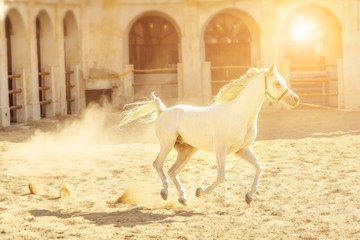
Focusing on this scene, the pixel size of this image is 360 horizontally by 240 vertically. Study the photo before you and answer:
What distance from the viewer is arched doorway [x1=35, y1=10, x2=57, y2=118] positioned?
17766mm

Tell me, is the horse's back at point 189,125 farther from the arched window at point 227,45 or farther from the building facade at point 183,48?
the arched window at point 227,45

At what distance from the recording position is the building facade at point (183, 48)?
18.3 metres

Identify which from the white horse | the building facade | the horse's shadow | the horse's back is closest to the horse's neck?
the white horse

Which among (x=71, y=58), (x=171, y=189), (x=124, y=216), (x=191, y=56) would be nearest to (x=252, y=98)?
(x=124, y=216)

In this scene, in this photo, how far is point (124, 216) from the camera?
23.2ft

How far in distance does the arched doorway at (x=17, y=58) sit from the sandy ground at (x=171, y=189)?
262 cm

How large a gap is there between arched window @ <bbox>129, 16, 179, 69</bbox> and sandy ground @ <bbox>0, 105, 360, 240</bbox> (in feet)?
22.3

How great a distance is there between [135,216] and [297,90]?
1369 cm

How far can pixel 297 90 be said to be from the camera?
789 inches

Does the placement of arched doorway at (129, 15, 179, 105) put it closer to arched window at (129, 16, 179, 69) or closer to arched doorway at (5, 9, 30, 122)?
arched window at (129, 16, 179, 69)

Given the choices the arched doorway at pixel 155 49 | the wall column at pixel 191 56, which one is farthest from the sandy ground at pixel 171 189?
the arched doorway at pixel 155 49

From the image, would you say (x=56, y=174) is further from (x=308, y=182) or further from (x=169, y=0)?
(x=169, y=0)

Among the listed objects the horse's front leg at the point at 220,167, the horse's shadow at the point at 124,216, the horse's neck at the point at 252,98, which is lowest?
the horse's shadow at the point at 124,216

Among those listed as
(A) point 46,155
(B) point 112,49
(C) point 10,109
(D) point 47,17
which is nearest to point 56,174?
(A) point 46,155
